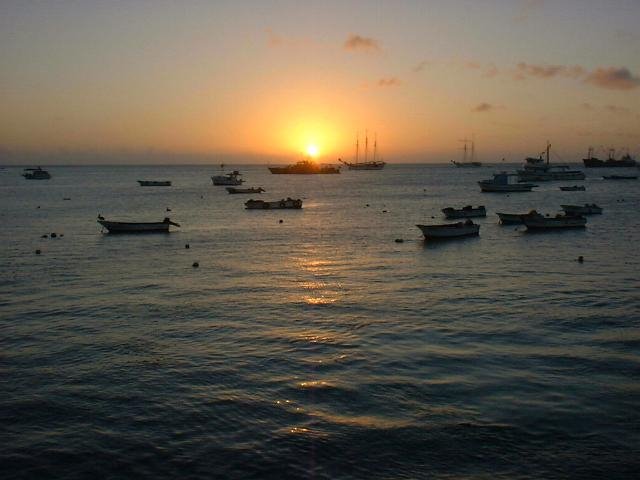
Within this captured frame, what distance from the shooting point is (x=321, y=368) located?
69.4ft

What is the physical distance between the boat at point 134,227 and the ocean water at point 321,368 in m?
16.2

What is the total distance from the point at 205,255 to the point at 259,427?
33793 millimetres

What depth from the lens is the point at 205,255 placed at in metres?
49.2

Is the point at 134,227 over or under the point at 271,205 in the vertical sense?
under

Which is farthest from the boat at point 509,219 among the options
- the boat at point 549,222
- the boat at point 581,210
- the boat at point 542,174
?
the boat at point 542,174

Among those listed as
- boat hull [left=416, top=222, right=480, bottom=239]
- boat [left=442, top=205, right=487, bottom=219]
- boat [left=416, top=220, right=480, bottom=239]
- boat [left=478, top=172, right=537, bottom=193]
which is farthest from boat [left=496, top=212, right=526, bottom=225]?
boat [left=478, top=172, right=537, bottom=193]

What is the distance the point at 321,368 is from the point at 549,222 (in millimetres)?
49110

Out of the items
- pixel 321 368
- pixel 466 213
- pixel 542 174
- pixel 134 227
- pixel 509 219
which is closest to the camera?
pixel 321 368

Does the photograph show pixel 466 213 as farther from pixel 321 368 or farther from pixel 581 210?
pixel 321 368

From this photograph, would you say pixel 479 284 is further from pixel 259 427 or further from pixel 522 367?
pixel 259 427

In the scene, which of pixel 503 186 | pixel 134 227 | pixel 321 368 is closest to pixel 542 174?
pixel 503 186

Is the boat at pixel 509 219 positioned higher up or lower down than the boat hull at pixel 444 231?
higher up

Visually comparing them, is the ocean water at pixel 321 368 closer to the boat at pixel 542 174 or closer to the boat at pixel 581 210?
the boat at pixel 581 210

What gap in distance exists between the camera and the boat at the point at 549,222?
2462 inches
